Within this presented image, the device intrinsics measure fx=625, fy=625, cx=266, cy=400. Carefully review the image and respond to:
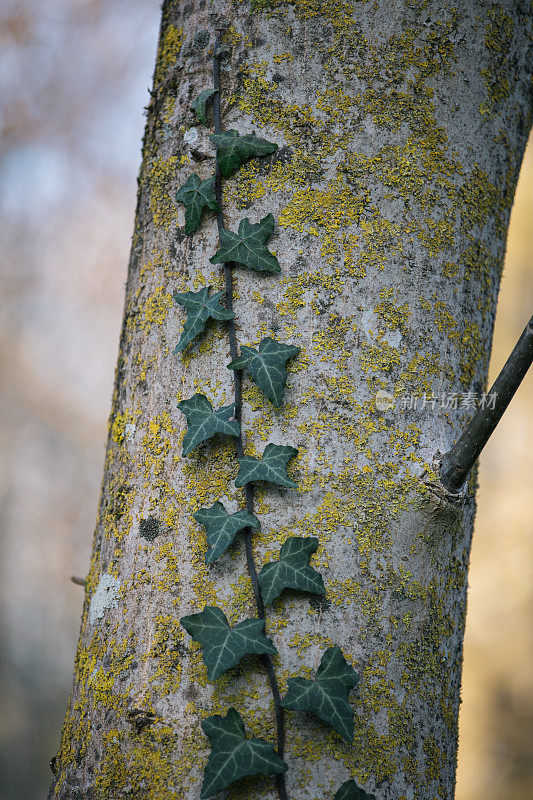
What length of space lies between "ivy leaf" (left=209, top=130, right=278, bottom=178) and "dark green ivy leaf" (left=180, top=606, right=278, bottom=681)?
1.80 ft

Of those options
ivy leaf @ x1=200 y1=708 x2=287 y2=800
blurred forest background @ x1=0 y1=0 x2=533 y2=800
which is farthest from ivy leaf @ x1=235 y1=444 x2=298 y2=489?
blurred forest background @ x1=0 y1=0 x2=533 y2=800

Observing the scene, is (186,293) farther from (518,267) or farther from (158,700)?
(518,267)

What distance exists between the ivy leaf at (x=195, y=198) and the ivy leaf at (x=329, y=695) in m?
0.56

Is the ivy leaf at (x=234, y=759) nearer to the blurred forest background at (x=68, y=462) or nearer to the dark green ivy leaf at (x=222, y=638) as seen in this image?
the dark green ivy leaf at (x=222, y=638)

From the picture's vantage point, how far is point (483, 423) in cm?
69

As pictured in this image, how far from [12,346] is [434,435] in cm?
417

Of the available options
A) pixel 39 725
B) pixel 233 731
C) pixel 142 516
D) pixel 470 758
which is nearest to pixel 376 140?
pixel 142 516

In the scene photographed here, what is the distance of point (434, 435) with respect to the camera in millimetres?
753

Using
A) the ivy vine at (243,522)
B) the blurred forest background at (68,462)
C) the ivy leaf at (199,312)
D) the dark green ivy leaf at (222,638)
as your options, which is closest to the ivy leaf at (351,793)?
the ivy vine at (243,522)

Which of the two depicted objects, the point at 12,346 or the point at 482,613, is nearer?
the point at 482,613

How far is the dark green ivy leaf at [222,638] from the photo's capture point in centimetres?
65

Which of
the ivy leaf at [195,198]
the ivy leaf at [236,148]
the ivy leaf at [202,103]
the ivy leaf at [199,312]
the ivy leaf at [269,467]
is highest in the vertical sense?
the ivy leaf at [202,103]

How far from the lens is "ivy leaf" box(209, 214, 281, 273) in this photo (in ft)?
2.52

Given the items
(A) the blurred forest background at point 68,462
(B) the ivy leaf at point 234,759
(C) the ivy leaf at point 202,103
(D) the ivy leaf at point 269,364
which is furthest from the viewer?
(A) the blurred forest background at point 68,462
